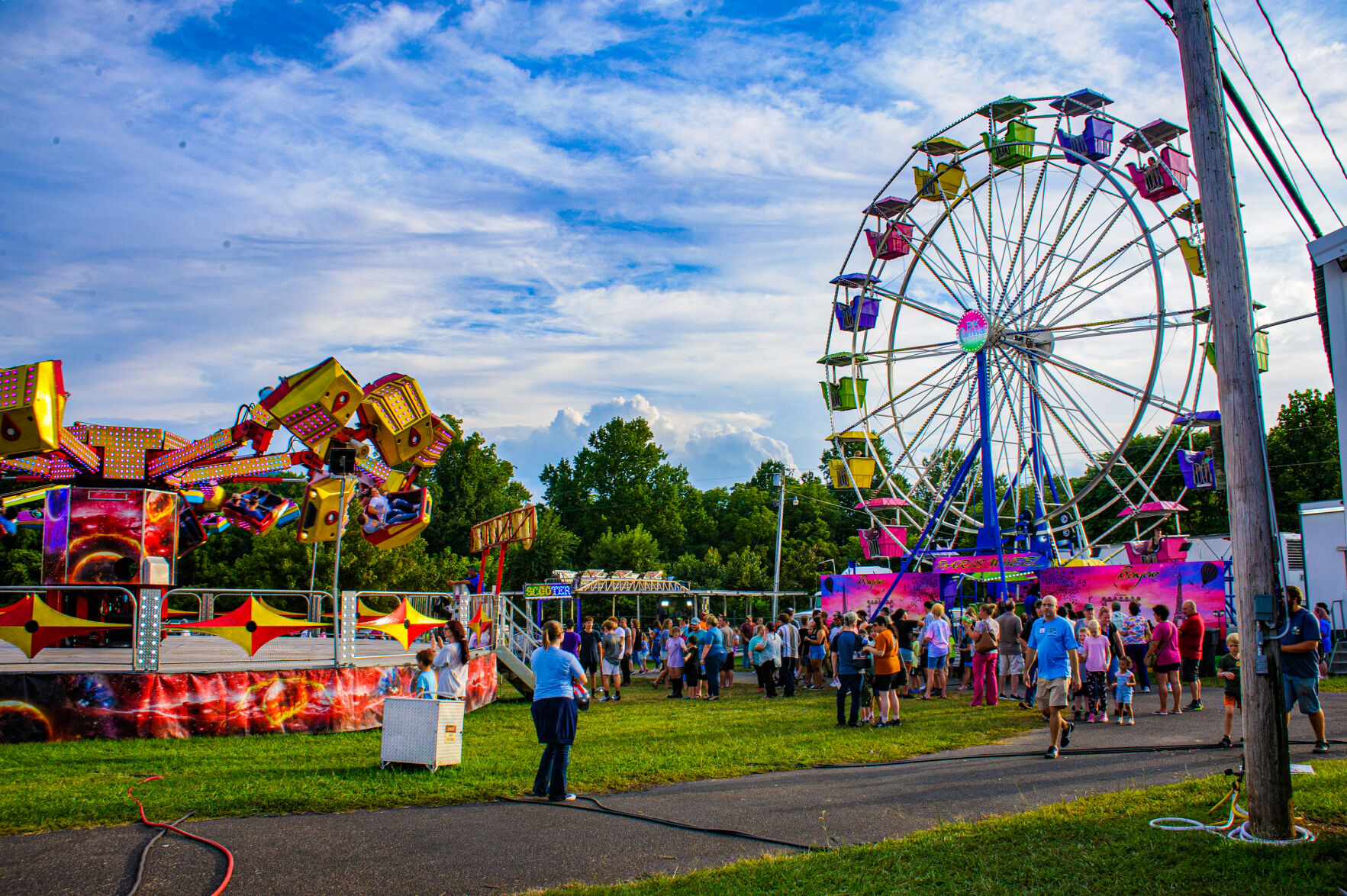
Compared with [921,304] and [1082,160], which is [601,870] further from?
[921,304]

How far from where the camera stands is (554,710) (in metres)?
7.83

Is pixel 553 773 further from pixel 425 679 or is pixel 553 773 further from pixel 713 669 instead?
pixel 713 669

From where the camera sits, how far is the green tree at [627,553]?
5141 cm

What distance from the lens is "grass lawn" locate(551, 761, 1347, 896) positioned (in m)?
5.18

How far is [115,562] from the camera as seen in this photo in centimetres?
1528

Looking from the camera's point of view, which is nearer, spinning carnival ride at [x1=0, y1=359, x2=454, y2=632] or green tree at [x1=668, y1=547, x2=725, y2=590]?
spinning carnival ride at [x1=0, y1=359, x2=454, y2=632]

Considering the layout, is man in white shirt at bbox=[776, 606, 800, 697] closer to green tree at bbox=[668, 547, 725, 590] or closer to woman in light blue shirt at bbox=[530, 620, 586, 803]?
woman in light blue shirt at bbox=[530, 620, 586, 803]

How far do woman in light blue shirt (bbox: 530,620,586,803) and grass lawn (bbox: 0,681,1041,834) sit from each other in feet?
1.50

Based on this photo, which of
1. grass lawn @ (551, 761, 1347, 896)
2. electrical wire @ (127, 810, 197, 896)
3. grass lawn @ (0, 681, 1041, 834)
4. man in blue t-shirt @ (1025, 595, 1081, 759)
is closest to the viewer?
grass lawn @ (551, 761, 1347, 896)

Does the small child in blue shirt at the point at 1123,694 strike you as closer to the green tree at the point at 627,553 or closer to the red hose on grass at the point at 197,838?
the red hose on grass at the point at 197,838

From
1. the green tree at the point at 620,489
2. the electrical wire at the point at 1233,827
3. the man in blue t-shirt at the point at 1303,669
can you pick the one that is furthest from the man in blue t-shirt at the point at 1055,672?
the green tree at the point at 620,489

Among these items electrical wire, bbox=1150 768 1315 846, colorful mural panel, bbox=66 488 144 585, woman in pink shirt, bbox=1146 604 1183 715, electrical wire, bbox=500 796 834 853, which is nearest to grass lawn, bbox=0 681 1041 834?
electrical wire, bbox=500 796 834 853

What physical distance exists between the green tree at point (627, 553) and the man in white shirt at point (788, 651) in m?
33.3

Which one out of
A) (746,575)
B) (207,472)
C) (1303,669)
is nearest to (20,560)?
(207,472)
